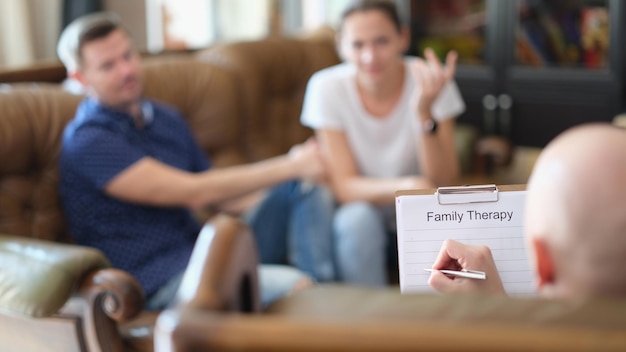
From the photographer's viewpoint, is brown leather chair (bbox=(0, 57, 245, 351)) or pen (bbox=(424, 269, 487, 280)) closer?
pen (bbox=(424, 269, 487, 280))

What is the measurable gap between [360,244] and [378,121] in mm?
421

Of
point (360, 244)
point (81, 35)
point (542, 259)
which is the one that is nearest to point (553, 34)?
point (360, 244)

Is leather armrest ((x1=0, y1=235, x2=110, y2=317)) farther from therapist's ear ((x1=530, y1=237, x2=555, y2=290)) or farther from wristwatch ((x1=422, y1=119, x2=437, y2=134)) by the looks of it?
therapist's ear ((x1=530, y1=237, x2=555, y2=290))

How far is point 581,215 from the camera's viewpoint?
2.63ft

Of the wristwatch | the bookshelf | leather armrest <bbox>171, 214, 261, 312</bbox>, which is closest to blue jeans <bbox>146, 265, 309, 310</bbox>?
the wristwatch

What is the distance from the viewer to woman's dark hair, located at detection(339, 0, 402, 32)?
2.72m

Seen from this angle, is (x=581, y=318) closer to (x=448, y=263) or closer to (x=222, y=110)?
(x=448, y=263)

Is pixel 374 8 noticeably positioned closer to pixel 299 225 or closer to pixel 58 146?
pixel 299 225

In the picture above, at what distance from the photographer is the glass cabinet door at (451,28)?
14.0 feet

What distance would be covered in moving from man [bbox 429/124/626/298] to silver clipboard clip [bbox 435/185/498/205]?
400mm

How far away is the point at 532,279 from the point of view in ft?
4.15

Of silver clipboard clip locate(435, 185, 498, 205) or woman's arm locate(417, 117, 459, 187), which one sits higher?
silver clipboard clip locate(435, 185, 498, 205)

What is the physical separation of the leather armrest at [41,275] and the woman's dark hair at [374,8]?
46.4 inches

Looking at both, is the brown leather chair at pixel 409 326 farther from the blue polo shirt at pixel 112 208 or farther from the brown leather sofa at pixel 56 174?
the blue polo shirt at pixel 112 208
